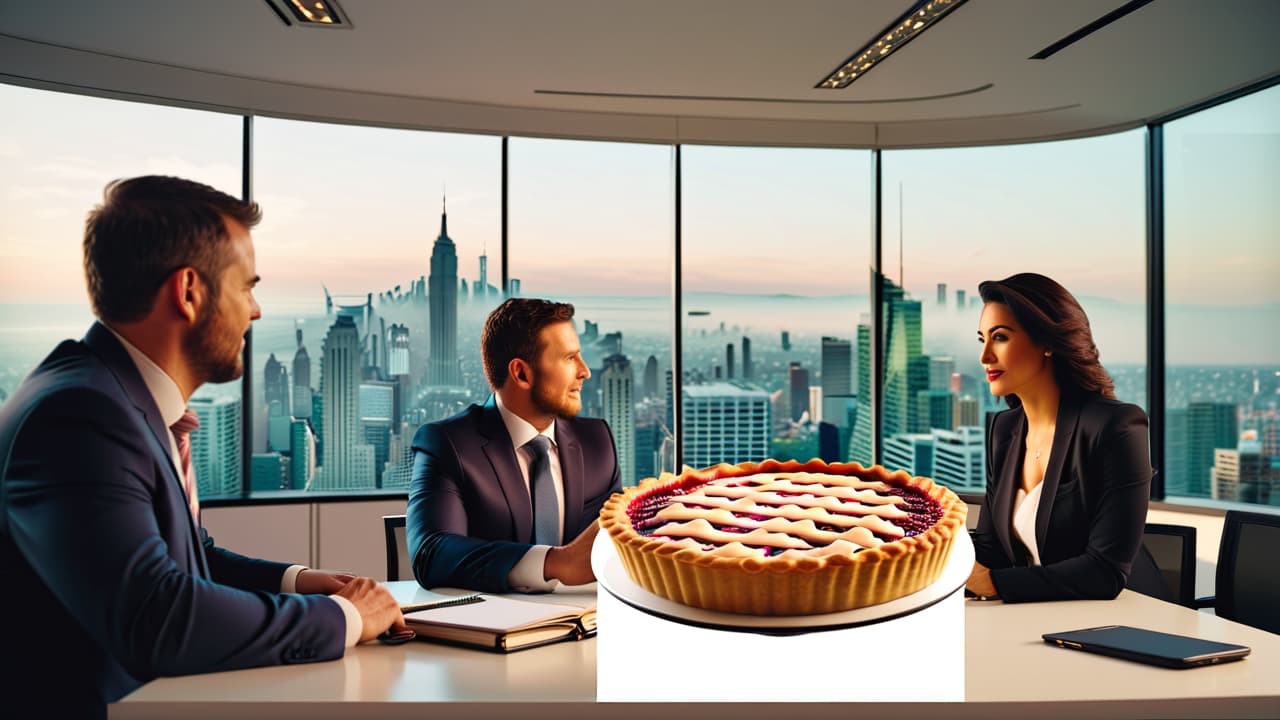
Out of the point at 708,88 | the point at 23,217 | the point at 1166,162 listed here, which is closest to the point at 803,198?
the point at 708,88

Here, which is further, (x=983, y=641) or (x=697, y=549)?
(x=983, y=641)

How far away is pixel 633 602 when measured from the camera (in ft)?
4.31

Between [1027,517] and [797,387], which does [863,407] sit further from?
[1027,517]

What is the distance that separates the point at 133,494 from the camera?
4.74 ft

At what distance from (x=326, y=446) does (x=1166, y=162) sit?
16.9ft

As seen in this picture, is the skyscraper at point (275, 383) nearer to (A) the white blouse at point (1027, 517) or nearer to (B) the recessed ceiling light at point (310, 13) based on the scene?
(B) the recessed ceiling light at point (310, 13)

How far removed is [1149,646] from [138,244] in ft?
6.21

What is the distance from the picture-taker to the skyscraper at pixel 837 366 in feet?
19.2

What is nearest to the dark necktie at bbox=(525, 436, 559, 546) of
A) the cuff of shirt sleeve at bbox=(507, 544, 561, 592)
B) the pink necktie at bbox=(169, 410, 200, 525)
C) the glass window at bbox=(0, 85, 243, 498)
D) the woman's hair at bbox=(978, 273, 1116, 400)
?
the cuff of shirt sleeve at bbox=(507, 544, 561, 592)

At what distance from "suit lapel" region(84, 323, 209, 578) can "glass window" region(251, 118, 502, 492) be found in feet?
11.7

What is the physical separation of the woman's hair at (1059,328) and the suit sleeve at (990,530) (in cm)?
31

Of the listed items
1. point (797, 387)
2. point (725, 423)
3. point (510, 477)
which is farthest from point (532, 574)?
point (797, 387)

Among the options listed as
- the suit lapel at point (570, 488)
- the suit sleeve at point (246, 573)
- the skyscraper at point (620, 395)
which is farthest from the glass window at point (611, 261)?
the suit sleeve at point (246, 573)

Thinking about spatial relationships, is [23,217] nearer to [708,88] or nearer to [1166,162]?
[708,88]
